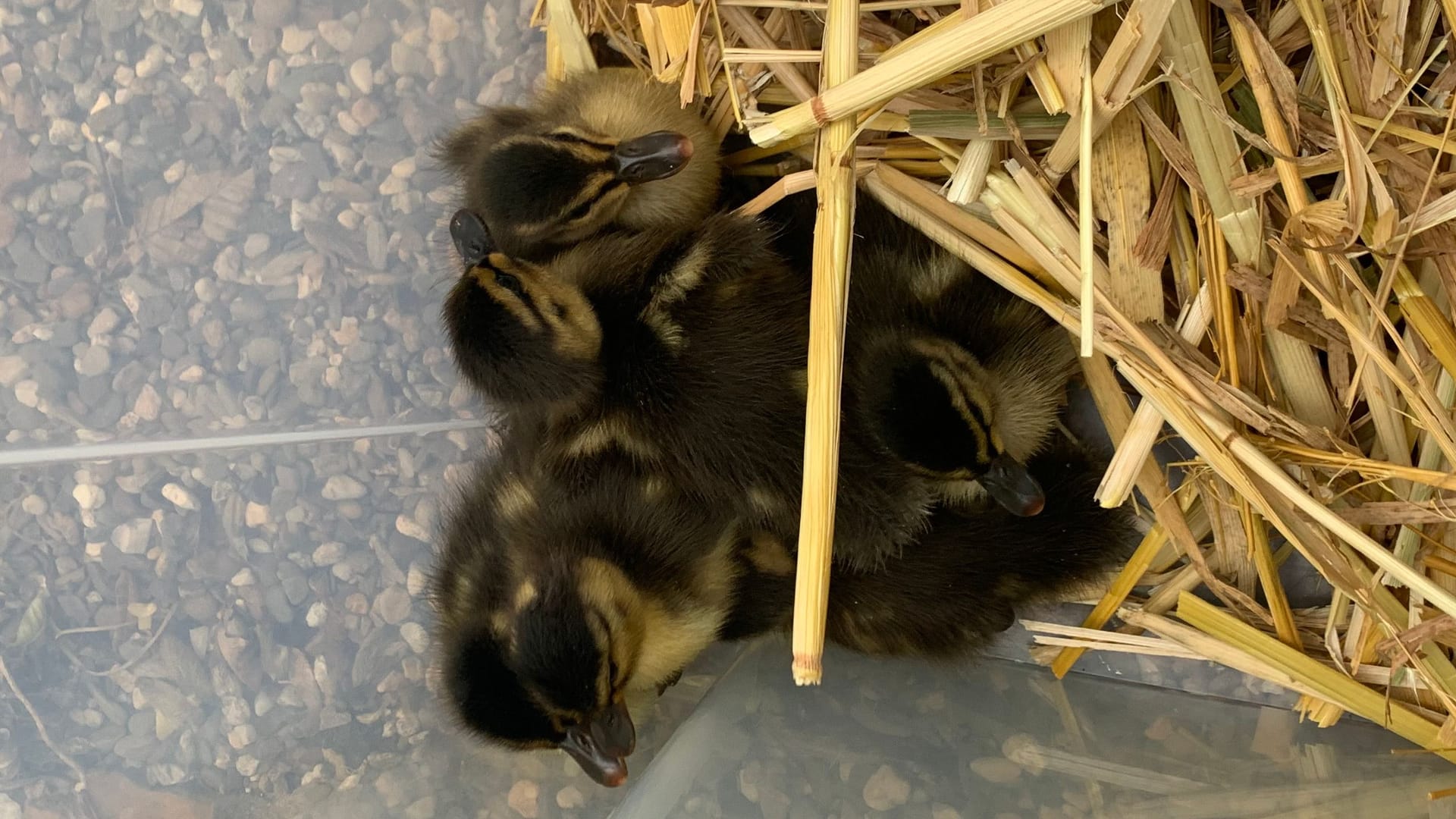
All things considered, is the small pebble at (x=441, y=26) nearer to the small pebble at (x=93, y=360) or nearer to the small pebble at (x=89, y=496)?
the small pebble at (x=93, y=360)

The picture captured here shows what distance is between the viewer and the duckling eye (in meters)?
1.08

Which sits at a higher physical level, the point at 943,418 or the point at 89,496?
the point at 943,418

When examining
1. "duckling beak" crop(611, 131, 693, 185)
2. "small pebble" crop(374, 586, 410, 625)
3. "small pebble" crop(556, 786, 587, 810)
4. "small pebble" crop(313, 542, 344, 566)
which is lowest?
"small pebble" crop(556, 786, 587, 810)

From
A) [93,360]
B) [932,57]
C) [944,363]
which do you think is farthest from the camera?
[93,360]

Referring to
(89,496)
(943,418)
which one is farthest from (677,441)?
(89,496)

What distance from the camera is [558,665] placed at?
3.40 feet

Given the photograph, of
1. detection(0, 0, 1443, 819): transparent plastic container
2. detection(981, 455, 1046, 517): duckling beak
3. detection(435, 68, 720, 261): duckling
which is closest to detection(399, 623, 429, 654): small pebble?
detection(0, 0, 1443, 819): transparent plastic container

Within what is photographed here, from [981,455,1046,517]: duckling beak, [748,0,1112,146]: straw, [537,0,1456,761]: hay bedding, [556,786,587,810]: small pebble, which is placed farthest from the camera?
[556,786,587,810]: small pebble

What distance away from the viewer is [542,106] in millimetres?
1270

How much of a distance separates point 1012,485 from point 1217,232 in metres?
0.30

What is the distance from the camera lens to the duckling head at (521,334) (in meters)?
1.05

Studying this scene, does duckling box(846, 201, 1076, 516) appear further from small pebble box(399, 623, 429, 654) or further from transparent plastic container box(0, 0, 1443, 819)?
small pebble box(399, 623, 429, 654)

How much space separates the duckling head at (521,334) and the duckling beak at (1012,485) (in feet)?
1.27

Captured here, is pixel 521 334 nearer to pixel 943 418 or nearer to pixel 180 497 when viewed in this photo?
pixel 943 418
